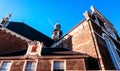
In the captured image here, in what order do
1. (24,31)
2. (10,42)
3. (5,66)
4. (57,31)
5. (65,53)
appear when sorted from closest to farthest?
(5,66) → (65,53) → (10,42) → (24,31) → (57,31)

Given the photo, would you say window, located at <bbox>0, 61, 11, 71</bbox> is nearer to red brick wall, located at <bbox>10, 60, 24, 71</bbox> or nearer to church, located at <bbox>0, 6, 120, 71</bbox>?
church, located at <bbox>0, 6, 120, 71</bbox>

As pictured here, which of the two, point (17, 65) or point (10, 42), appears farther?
point (10, 42)

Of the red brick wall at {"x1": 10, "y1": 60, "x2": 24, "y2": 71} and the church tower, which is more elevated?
the church tower

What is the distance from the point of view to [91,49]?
52.5ft

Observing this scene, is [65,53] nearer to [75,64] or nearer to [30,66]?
[75,64]

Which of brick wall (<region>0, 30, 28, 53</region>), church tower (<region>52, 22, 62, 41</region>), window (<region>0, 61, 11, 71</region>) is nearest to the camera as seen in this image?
window (<region>0, 61, 11, 71</region>)

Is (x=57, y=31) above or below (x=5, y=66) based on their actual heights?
above

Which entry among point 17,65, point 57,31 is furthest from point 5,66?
point 57,31

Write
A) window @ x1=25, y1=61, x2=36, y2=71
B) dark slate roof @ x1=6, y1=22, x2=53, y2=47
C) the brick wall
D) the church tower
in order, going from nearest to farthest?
window @ x1=25, y1=61, x2=36, y2=71 < the brick wall < dark slate roof @ x1=6, y1=22, x2=53, y2=47 < the church tower

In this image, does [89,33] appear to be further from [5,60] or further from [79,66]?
[5,60]

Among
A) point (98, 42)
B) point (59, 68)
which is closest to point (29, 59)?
point (59, 68)

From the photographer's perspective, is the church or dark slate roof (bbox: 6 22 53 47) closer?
the church

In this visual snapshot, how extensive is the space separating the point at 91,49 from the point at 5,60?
850cm

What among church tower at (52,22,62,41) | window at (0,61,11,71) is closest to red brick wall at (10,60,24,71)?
window at (0,61,11,71)
